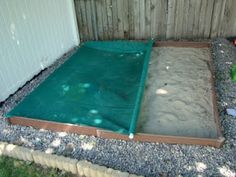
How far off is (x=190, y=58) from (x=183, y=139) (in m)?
2.15

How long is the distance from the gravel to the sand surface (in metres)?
0.22

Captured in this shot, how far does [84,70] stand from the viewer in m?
4.64

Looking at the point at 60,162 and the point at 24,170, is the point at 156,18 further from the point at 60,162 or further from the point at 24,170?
the point at 24,170

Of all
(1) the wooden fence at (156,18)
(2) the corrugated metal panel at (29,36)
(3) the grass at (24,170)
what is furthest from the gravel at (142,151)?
(1) the wooden fence at (156,18)

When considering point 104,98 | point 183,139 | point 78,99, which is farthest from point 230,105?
point 78,99

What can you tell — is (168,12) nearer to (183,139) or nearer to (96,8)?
(96,8)

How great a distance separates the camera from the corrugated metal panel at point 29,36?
12.9ft

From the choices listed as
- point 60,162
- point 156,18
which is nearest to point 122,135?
point 60,162

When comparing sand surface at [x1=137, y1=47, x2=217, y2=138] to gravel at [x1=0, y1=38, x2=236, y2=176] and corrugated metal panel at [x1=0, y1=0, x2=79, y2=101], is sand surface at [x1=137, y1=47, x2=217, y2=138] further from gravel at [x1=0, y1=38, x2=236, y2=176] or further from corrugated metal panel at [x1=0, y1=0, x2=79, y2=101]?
corrugated metal panel at [x1=0, y1=0, x2=79, y2=101]

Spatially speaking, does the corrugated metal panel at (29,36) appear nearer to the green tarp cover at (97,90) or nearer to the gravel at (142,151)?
the green tarp cover at (97,90)

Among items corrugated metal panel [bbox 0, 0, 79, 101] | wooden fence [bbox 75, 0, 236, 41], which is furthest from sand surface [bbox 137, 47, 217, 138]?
corrugated metal panel [bbox 0, 0, 79, 101]

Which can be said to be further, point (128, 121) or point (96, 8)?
point (96, 8)

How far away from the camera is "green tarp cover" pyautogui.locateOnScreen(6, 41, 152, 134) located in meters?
3.47

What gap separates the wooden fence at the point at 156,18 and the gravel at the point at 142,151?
2060 millimetres
